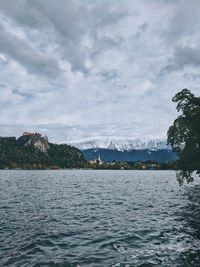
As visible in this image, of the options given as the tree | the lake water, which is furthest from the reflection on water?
the tree

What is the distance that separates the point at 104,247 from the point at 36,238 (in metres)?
7.04

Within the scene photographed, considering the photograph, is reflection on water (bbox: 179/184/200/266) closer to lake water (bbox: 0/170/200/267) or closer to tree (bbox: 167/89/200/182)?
lake water (bbox: 0/170/200/267)

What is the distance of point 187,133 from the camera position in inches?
2837

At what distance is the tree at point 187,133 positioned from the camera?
69125 mm

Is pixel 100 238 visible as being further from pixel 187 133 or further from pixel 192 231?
pixel 187 133

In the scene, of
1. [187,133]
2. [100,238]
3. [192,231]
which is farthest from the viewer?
[187,133]

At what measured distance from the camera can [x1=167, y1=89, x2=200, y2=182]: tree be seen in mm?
69125

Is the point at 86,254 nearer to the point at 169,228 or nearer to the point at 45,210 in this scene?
the point at 169,228

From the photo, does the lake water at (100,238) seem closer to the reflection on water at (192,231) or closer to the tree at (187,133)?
the reflection on water at (192,231)

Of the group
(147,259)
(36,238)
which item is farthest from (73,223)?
(147,259)

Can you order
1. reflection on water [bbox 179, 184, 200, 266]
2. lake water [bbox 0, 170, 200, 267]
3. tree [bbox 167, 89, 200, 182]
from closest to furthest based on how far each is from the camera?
lake water [bbox 0, 170, 200, 267]
reflection on water [bbox 179, 184, 200, 266]
tree [bbox 167, 89, 200, 182]

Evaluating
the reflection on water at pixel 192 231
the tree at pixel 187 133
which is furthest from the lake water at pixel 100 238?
the tree at pixel 187 133

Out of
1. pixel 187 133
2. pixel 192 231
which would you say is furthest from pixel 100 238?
pixel 187 133

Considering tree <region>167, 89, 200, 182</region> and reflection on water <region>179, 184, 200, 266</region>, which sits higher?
tree <region>167, 89, 200, 182</region>
